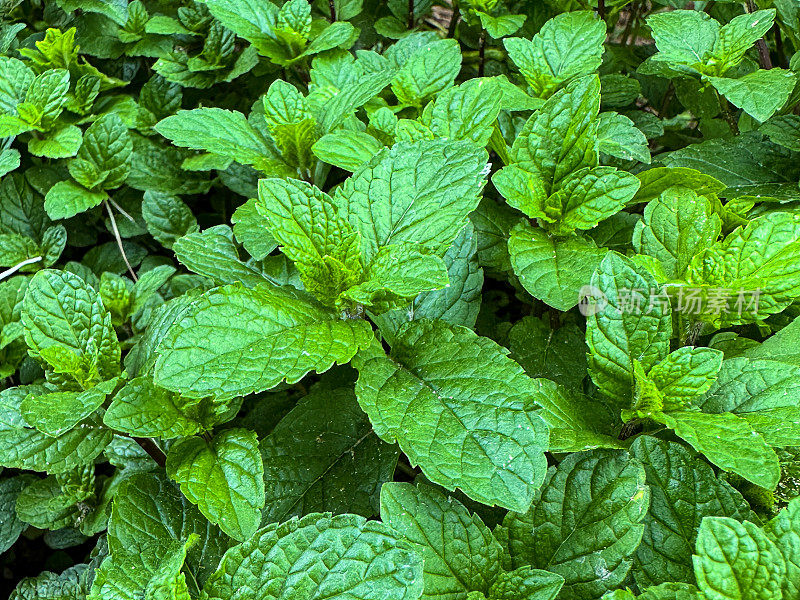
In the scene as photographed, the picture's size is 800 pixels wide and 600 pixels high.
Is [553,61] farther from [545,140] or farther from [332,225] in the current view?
[332,225]

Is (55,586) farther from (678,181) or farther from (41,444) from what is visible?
(678,181)

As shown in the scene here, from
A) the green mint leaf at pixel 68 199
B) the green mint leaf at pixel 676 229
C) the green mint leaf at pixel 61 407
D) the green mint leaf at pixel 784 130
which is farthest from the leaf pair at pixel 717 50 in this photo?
the green mint leaf at pixel 68 199

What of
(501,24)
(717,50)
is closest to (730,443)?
(717,50)

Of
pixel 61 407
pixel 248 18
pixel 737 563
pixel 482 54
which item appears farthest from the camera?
pixel 482 54

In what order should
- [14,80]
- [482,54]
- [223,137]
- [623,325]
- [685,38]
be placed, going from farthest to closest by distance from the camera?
[482,54], [14,80], [685,38], [223,137], [623,325]

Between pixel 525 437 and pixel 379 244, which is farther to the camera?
pixel 379 244

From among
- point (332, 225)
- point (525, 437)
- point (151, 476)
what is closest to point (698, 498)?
point (525, 437)
